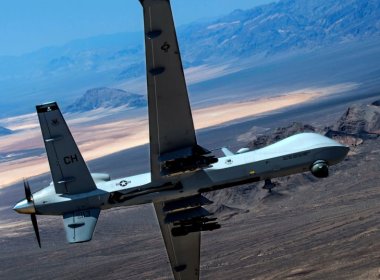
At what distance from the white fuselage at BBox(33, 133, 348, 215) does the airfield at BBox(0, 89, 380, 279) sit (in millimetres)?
54776

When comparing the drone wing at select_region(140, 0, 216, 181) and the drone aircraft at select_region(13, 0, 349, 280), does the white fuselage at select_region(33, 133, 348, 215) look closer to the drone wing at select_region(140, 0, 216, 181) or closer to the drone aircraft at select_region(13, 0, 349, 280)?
the drone aircraft at select_region(13, 0, 349, 280)

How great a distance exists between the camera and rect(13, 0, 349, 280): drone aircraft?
44344 millimetres

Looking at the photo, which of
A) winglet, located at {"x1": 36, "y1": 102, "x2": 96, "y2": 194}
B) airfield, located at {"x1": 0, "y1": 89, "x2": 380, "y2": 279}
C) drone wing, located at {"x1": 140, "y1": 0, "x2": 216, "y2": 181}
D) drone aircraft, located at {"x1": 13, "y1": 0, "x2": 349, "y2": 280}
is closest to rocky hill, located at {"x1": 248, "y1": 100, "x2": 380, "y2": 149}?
airfield, located at {"x1": 0, "y1": 89, "x2": 380, "y2": 279}

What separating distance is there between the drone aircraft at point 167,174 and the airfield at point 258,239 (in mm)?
55103

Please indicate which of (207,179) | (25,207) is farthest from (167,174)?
(25,207)

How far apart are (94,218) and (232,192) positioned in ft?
383

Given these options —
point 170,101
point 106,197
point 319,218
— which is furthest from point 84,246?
point 170,101

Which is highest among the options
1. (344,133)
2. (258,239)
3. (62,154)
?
(62,154)

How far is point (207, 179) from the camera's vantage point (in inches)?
1906

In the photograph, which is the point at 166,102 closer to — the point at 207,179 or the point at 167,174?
the point at 167,174

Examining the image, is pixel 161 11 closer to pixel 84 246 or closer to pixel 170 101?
pixel 170 101

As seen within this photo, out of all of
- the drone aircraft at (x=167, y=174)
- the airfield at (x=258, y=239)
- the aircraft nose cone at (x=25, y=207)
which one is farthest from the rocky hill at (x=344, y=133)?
the aircraft nose cone at (x=25, y=207)

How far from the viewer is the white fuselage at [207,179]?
48.2 meters

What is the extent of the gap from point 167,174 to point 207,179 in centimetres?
433
